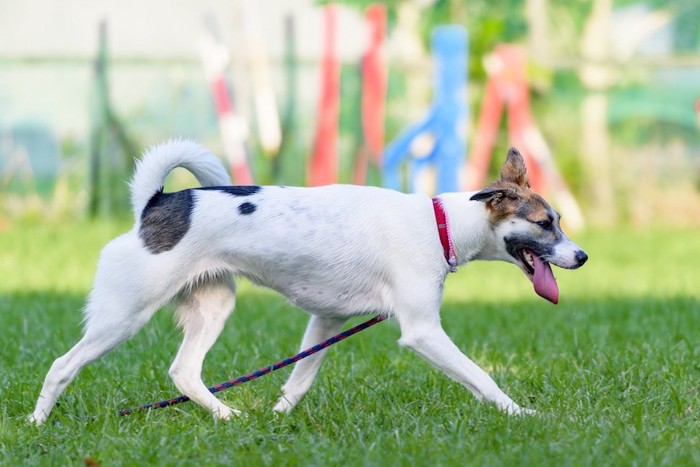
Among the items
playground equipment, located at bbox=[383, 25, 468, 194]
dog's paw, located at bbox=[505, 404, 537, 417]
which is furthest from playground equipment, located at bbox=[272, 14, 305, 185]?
dog's paw, located at bbox=[505, 404, 537, 417]

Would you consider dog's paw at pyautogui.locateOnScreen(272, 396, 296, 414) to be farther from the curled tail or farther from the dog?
the curled tail

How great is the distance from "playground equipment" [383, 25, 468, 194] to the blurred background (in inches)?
1.0

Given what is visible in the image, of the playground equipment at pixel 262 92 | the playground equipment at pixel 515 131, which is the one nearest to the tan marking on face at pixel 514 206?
the playground equipment at pixel 515 131

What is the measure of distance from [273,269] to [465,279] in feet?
19.0

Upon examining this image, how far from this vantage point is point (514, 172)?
15.7 feet

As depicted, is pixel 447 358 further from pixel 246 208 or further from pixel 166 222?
pixel 166 222

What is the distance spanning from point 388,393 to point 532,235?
0.92 m

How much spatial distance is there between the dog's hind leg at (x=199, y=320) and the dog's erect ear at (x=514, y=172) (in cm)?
127

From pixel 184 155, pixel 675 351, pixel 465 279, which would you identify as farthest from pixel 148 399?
pixel 465 279

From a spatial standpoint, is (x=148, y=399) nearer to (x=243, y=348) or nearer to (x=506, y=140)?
(x=243, y=348)

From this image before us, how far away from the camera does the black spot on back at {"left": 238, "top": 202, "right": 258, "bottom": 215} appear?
14.6ft

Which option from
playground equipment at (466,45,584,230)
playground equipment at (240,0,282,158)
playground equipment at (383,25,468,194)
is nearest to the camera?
playground equipment at (383,25,468,194)

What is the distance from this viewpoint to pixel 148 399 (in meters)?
4.85

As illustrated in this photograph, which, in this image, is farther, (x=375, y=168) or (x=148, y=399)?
(x=375, y=168)
